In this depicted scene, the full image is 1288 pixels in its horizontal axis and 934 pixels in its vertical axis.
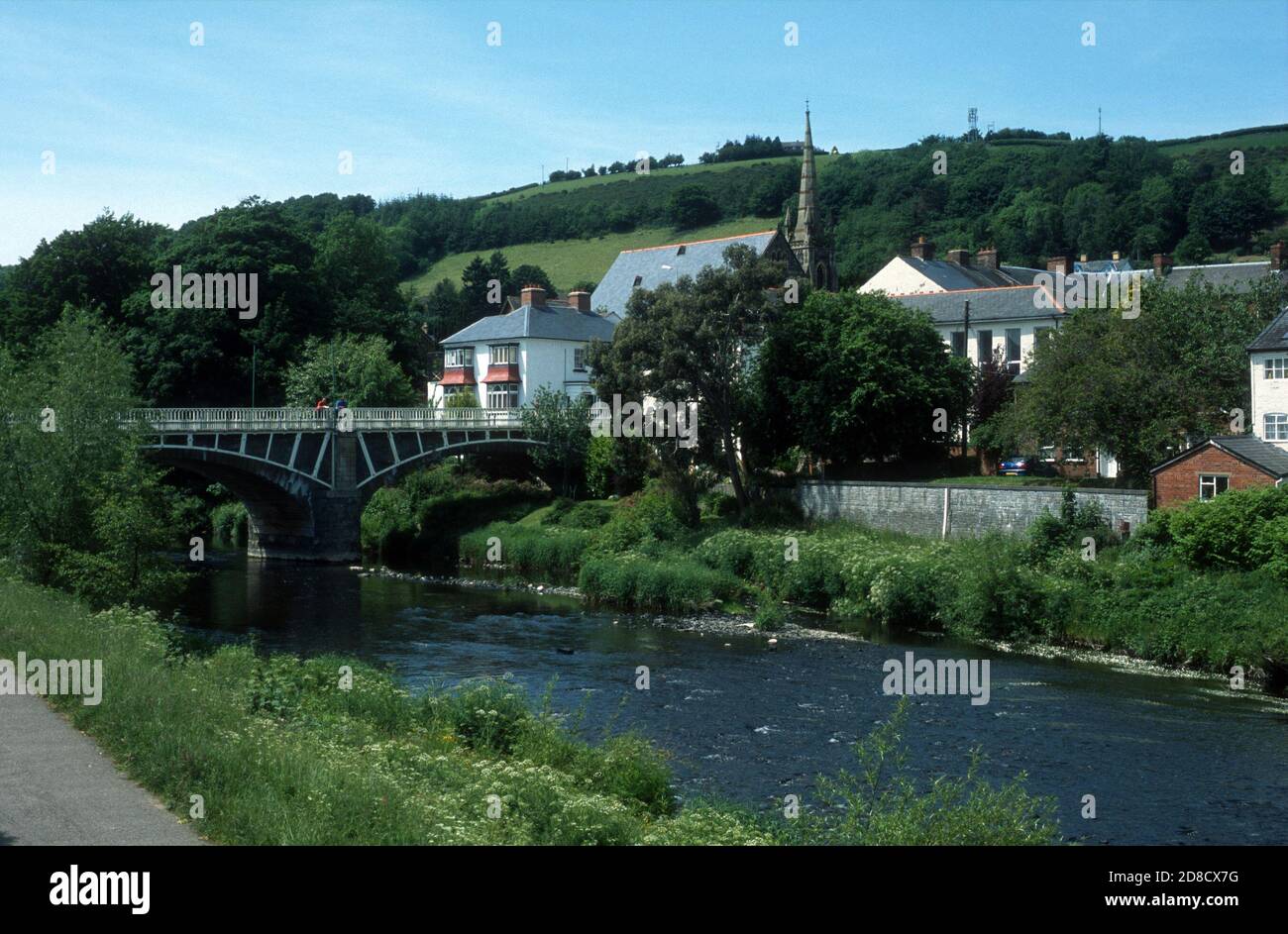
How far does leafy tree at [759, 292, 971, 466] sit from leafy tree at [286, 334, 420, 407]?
89.5ft

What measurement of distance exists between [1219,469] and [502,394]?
4786 cm

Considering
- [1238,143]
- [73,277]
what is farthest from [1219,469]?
[1238,143]

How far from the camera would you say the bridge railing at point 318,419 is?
56.6 meters

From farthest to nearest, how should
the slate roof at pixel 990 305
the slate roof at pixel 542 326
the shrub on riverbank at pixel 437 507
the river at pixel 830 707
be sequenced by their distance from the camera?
the slate roof at pixel 542 326, the slate roof at pixel 990 305, the shrub on riverbank at pixel 437 507, the river at pixel 830 707

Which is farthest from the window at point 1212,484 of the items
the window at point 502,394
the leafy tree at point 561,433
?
the window at point 502,394

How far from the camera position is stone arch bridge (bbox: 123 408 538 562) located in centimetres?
5709

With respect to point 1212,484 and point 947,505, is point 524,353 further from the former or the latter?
point 1212,484

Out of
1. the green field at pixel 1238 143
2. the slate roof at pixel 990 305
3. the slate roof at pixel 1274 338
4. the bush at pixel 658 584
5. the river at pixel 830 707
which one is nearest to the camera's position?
the river at pixel 830 707

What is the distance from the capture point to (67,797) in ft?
43.9

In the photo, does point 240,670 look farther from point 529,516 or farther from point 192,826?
point 529,516

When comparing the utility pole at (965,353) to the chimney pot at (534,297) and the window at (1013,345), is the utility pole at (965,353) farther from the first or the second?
the chimney pot at (534,297)

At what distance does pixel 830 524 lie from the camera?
5194cm

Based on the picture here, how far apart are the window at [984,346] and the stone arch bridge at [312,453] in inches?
1059
